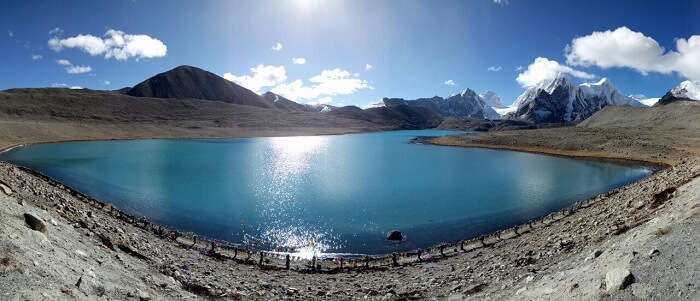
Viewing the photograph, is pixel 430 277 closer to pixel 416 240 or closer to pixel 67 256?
pixel 416 240

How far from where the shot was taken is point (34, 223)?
19656 mm

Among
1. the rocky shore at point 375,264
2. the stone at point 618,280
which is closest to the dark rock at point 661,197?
the rocky shore at point 375,264

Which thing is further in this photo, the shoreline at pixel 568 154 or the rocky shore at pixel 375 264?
the shoreline at pixel 568 154

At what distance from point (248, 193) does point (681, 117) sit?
200 m

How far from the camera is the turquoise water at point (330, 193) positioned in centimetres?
4191

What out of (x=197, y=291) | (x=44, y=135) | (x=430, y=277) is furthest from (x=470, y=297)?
(x=44, y=135)

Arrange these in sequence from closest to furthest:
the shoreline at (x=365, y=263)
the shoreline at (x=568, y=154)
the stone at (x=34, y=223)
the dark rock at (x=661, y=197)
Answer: the stone at (x=34, y=223) < the shoreline at (x=365, y=263) < the dark rock at (x=661, y=197) < the shoreline at (x=568, y=154)

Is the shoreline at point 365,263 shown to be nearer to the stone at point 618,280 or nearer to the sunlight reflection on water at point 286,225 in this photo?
the stone at point 618,280

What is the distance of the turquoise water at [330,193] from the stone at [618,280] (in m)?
23.0

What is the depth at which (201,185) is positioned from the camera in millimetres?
66312

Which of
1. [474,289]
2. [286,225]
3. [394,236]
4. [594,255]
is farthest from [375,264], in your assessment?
[594,255]

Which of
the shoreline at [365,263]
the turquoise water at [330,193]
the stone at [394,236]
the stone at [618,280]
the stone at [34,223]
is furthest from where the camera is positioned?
the turquoise water at [330,193]

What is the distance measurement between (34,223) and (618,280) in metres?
23.7

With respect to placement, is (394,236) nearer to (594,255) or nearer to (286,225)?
(286,225)
